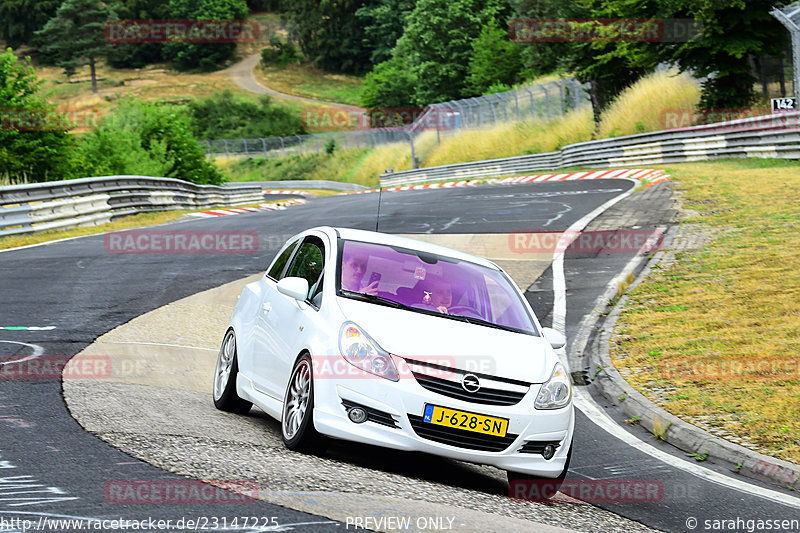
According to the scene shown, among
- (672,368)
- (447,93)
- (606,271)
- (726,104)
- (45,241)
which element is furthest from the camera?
(447,93)

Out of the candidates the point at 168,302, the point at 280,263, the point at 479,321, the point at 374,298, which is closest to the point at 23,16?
the point at 168,302

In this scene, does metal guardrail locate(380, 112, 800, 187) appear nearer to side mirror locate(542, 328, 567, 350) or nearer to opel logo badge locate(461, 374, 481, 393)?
side mirror locate(542, 328, 567, 350)

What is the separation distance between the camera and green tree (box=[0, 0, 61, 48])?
144 m

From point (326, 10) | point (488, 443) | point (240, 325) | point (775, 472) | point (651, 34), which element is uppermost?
point (326, 10)

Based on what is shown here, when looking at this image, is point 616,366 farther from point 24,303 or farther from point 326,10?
point 326,10

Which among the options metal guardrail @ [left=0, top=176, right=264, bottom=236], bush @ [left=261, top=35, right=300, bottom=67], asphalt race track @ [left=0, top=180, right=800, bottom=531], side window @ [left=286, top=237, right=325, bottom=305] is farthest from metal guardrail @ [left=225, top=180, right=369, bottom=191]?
bush @ [left=261, top=35, right=300, bottom=67]

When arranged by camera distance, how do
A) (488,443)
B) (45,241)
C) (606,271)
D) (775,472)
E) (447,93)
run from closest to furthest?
1. (488,443)
2. (775,472)
3. (606,271)
4. (45,241)
5. (447,93)

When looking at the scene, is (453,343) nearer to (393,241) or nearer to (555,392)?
(555,392)

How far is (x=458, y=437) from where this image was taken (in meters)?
6.60

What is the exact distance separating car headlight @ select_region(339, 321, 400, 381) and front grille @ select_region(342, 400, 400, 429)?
226 millimetres

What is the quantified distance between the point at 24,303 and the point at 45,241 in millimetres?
8562

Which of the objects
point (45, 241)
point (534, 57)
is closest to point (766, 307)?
point (45, 241)

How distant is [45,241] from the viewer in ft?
69.6

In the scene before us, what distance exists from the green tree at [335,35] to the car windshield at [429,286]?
127m
